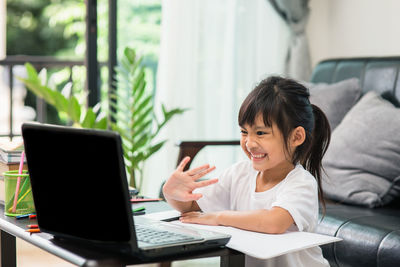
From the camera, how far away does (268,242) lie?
123 cm

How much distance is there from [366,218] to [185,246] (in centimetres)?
112

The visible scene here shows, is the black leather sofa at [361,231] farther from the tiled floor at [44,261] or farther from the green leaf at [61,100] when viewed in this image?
the green leaf at [61,100]

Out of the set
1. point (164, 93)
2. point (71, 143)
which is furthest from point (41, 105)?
point (71, 143)

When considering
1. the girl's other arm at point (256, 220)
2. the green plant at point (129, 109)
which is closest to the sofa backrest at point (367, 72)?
the green plant at point (129, 109)

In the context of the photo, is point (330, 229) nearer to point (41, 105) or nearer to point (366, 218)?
point (366, 218)

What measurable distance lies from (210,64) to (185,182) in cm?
235

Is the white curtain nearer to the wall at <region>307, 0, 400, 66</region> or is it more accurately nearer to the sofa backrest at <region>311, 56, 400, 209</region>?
the wall at <region>307, 0, 400, 66</region>

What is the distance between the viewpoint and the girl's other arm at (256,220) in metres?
1.34

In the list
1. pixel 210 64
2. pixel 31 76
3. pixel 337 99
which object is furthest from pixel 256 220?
pixel 210 64

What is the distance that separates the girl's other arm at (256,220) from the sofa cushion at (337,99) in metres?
1.44

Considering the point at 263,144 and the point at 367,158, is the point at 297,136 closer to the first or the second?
the point at 263,144

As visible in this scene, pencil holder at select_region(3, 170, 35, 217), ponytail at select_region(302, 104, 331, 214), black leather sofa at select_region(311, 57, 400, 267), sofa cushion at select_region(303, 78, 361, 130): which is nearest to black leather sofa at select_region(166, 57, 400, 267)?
black leather sofa at select_region(311, 57, 400, 267)

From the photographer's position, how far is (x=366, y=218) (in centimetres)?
208

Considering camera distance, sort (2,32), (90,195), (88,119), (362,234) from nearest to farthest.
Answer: (90,195) → (362,234) → (88,119) → (2,32)
